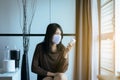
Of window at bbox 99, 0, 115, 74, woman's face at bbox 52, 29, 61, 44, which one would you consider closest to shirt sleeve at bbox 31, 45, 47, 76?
woman's face at bbox 52, 29, 61, 44

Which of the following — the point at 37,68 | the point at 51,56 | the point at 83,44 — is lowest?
the point at 37,68

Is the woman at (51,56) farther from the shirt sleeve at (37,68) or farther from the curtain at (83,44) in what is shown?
the curtain at (83,44)

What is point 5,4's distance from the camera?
12.5 feet

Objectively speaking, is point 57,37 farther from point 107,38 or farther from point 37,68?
point 107,38

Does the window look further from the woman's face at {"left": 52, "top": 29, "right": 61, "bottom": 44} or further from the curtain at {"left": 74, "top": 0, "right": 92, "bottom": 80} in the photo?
the woman's face at {"left": 52, "top": 29, "right": 61, "bottom": 44}

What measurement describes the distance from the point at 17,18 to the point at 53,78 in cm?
148

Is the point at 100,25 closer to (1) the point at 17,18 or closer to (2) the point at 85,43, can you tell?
(2) the point at 85,43

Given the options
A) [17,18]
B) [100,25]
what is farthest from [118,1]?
[17,18]

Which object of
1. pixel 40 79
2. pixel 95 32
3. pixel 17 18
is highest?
pixel 17 18

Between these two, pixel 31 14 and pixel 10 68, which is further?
pixel 31 14

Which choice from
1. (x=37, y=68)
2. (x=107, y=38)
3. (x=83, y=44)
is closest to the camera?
(x=37, y=68)

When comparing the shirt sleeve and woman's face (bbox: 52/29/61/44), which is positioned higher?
woman's face (bbox: 52/29/61/44)

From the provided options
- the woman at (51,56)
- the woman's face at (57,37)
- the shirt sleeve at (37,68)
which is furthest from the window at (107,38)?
the shirt sleeve at (37,68)

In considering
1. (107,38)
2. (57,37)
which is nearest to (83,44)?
(107,38)
